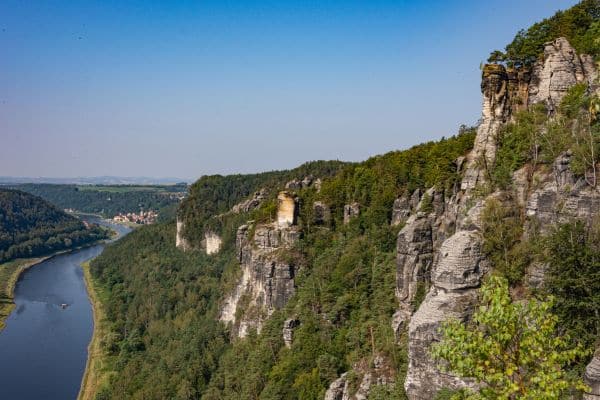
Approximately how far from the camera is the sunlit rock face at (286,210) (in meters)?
41.7

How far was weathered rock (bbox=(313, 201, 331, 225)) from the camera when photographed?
4222 cm

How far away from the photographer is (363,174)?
140 ft

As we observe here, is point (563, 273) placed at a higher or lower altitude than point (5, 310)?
higher

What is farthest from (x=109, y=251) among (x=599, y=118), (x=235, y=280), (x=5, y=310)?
(x=599, y=118)

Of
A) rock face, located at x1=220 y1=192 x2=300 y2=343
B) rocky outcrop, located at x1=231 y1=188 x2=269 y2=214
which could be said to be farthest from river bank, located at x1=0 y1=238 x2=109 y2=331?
rock face, located at x1=220 y1=192 x2=300 y2=343

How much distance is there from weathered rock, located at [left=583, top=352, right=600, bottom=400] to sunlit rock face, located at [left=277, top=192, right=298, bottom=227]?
30.2 m

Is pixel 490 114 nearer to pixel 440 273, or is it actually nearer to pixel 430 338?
pixel 440 273

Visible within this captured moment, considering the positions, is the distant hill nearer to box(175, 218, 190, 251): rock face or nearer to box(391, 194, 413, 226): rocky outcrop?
box(175, 218, 190, 251): rock face

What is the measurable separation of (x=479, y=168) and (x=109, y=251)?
96820 millimetres

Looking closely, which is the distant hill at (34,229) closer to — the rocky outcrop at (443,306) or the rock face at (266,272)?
the rock face at (266,272)

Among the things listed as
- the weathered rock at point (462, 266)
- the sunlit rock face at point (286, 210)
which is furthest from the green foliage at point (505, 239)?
the sunlit rock face at point (286, 210)

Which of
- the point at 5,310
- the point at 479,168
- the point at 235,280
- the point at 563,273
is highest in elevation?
the point at 479,168

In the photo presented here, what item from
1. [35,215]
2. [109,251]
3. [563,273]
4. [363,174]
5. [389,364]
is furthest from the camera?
[35,215]

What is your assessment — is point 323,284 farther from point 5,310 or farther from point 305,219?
point 5,310
